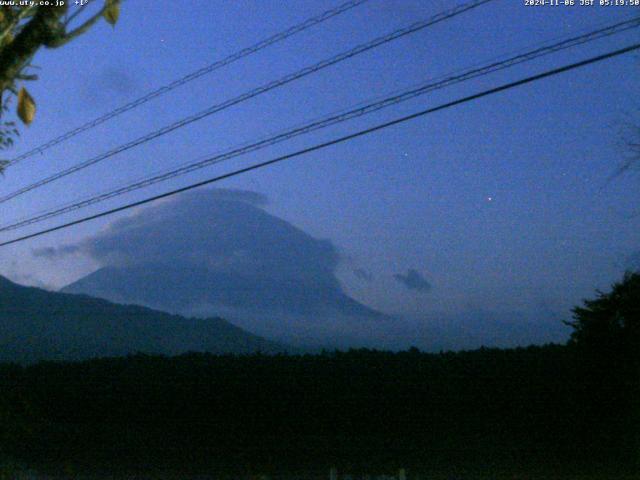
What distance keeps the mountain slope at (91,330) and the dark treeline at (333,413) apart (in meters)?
22.9

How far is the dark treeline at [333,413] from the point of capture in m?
12.9

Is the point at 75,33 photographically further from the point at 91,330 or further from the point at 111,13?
the point at 91,330

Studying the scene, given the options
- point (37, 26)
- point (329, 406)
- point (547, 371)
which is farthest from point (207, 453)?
point (37, 26)

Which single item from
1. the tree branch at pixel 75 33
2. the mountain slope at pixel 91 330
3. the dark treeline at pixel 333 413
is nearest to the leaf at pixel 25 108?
the tree branch at pixel 75 33

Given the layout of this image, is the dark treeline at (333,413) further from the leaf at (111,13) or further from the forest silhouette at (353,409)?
the leaf at (111,13)

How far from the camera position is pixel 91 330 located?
4694 cm

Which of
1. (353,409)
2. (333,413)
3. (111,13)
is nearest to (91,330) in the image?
(333,413)

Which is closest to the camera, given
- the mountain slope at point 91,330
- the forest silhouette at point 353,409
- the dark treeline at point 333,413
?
the forest silhouette at point 353,409

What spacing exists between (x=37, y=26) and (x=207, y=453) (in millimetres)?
12143

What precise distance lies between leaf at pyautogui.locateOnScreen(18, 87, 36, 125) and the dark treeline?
29.7ft

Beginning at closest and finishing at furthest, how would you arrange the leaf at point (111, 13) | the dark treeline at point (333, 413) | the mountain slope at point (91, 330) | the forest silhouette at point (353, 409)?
the leaf at point (111, 13) < the forest silhouette at point (353, 409) < the dark treeline at point (333, 413) < the mountain slope at point (91, 330)

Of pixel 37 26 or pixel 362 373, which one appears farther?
pixel 362 373

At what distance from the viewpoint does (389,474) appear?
1368 cm

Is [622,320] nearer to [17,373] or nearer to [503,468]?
[503,468]
